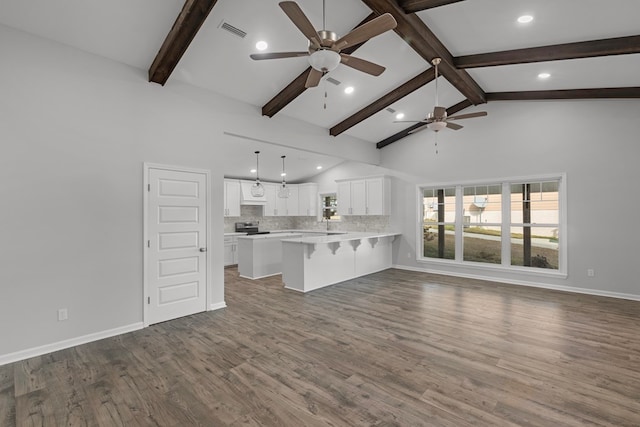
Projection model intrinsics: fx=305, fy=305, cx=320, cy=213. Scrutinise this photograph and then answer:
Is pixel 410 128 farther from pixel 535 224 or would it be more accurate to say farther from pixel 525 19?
pixel 525 19

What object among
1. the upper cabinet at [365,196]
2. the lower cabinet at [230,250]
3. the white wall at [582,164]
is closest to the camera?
the white wall at [582,164]

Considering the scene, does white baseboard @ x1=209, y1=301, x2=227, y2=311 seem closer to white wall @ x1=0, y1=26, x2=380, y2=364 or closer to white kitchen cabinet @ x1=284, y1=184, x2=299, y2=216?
white wall @ x1=0, y1=26, x2=380, y2=364

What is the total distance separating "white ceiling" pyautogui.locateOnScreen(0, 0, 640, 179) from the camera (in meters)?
3.06

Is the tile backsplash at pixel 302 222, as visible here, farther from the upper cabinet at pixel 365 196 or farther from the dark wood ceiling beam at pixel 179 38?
the dark wood ceiling beam at pixel 179 38

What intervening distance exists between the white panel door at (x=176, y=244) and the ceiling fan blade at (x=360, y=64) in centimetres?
264

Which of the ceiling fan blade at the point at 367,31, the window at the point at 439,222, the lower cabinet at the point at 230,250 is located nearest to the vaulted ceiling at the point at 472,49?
the ceiling fan blade at the point at 367,31

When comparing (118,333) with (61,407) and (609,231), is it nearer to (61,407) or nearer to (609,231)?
(61,407)

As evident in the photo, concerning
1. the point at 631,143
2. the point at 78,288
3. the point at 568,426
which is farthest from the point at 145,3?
the point at 631,143

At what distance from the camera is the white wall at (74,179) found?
9.95 feet

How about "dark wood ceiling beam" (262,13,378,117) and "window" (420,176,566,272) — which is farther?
"window" (420,176,566,272)

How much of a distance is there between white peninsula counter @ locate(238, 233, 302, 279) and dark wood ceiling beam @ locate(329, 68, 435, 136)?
9.33 ft

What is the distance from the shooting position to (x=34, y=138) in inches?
124

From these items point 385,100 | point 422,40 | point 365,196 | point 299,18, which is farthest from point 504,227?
point 299,18

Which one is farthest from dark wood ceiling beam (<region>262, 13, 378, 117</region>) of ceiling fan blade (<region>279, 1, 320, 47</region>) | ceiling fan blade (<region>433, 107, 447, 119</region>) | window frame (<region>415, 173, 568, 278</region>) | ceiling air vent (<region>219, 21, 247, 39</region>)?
window frame (<region>415, 173, 568, 278</region>)
